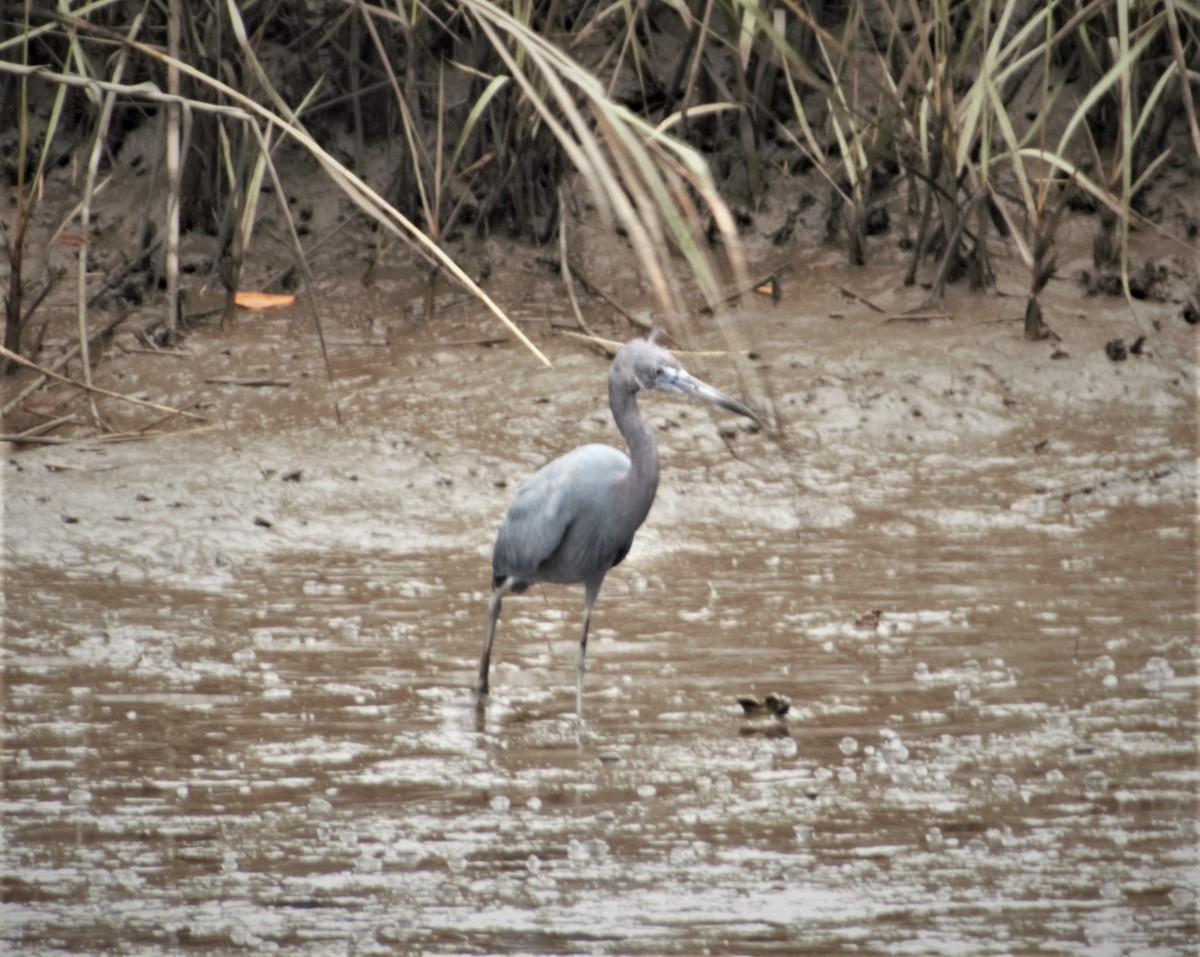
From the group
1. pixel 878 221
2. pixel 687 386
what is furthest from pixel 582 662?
pixel 878 221

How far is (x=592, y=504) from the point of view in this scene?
4.17 metres

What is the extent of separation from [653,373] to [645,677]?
723mm

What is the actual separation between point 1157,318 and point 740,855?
3.86 m

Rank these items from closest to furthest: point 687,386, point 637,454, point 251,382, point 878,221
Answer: point 687,386
point 637,454
point 251,382
point 878,221

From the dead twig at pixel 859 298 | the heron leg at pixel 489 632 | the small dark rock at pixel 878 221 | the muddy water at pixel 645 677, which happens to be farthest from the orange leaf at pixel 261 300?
the heron leg at pixel 489 632

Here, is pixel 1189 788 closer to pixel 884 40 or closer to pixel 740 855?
pixel 740 855

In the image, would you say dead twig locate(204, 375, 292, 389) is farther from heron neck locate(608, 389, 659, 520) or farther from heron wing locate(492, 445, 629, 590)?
heron neck locate(608, 389, 659, 520)

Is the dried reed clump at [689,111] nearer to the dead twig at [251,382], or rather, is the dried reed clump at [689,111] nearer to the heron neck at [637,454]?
the dead twig at [251,382]

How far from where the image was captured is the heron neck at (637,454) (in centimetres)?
411

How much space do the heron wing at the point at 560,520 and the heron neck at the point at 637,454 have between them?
0.07 meters

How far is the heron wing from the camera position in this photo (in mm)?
4164

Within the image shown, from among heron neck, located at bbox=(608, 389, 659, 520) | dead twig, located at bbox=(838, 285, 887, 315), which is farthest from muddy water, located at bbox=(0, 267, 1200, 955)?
heron neck, located at bbox=(608, 389, 659, 520)

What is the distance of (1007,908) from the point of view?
9.20 ft

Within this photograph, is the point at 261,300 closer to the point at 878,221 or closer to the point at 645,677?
the point at 878,221
